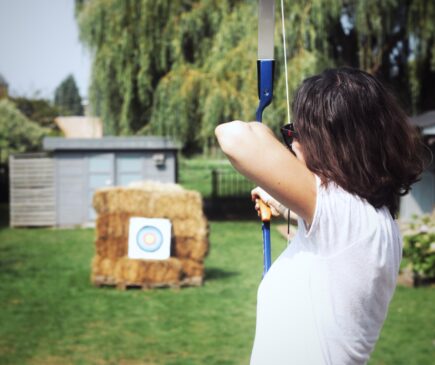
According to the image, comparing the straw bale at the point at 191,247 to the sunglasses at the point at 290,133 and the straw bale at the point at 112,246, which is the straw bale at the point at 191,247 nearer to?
the straw bale at the point at 112,246

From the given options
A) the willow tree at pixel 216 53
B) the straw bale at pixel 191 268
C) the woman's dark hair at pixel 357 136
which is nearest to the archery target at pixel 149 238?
the straw bale at pixel 191 268

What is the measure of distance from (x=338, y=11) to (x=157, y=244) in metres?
7.63

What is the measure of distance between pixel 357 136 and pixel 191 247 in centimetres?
575

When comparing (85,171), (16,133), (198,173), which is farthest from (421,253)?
(198,173)

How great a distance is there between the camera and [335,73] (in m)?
1.20

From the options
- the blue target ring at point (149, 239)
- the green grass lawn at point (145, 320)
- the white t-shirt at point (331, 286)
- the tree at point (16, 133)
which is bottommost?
the green grass lawn at point (145, 320)

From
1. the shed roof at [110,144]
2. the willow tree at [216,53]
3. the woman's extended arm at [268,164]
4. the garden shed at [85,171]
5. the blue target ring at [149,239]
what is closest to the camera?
the woman's extended arm at [268,164]

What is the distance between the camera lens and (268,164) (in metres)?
1.06

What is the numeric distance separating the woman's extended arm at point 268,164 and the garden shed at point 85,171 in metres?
12.8

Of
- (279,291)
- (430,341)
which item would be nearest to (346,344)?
(279,291)

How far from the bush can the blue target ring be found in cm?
272

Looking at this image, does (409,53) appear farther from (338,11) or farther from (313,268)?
(313,268)

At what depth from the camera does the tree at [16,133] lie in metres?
20.3

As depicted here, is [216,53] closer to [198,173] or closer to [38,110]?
[198,173]
